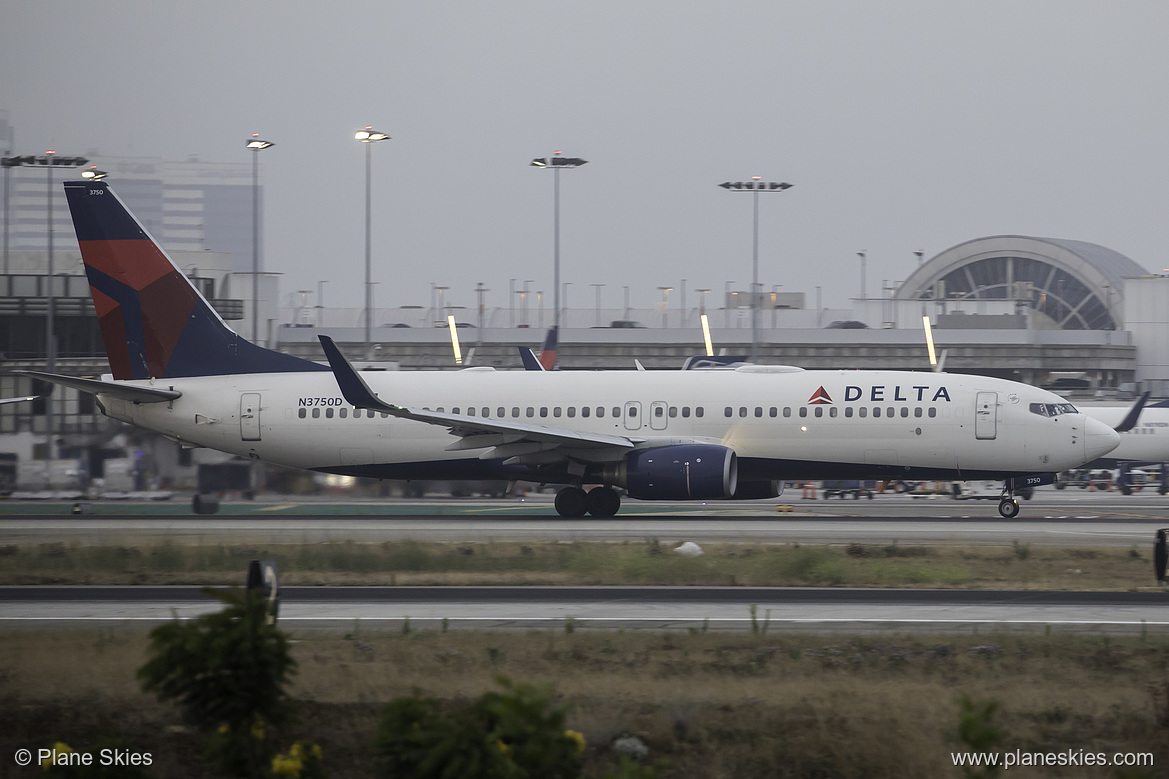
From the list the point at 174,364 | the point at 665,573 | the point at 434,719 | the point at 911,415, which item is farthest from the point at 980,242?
the point at 434,719

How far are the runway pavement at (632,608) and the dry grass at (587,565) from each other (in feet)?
2.69

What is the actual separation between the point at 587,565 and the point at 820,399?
462 inches

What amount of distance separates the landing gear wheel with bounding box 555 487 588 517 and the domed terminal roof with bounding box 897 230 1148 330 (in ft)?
203

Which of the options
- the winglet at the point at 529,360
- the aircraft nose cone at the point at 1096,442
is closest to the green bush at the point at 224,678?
the aircraft nose cone at the point at 1096,442

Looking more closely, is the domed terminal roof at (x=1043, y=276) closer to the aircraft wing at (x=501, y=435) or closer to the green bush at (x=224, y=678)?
the aircraft wing at (x=501, y=435)

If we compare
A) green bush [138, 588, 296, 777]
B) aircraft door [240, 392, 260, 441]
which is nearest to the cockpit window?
aircraft door [240, 392, 260, 441]

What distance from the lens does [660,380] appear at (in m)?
32.1

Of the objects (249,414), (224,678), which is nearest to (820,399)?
(249,414)

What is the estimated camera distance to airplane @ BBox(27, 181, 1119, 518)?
2995 cm

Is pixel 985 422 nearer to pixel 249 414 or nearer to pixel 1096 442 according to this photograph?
pixel 1096 442

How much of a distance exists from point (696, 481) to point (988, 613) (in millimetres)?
12976

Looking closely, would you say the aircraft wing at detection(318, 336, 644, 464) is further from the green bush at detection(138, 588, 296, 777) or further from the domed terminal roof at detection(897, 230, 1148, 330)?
the domed terminal roof at detection(897, 230, 1148, 330)

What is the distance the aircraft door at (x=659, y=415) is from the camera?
31312 mm

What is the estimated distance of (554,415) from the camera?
32.1 metres
